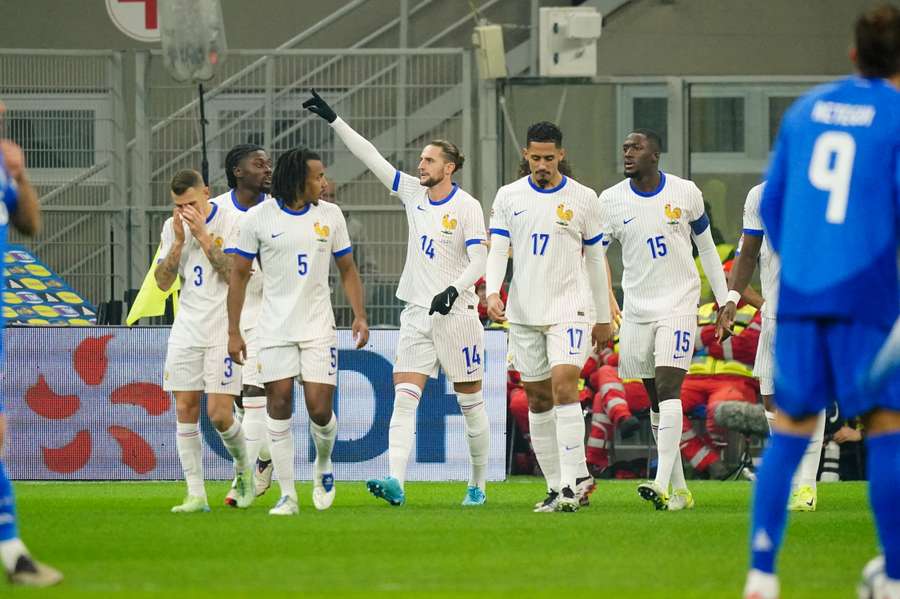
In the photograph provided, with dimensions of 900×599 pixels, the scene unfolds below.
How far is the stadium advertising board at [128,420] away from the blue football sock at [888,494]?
29.1ft

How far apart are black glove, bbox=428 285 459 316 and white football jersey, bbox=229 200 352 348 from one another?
2.47ft

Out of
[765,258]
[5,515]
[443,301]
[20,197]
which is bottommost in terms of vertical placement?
[5,515]

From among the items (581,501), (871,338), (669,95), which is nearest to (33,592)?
(871,338)

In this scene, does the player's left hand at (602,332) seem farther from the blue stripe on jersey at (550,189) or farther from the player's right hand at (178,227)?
the player's right hand at (178,227)

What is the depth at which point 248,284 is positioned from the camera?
1176 cm

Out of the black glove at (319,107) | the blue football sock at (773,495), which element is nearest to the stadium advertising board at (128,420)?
the black glove at (319,107)

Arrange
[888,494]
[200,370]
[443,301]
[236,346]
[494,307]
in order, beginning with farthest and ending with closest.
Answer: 1. [200,370]
2. [443,301]
3. [494,307]
4. [236,346]
5. [888,494]

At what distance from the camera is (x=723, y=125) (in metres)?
16.5

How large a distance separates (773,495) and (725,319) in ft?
16.7

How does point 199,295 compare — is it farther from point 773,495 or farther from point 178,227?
point 773,495

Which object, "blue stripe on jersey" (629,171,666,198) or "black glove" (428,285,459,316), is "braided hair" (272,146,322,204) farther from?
"blue stripe on jersey" (629,171,666,198)

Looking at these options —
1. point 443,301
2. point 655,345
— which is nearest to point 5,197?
point 443,301

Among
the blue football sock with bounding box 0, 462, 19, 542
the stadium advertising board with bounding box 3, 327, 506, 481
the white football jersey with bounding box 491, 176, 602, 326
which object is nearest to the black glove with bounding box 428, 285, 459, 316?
the white football jersey with bounding box 491, 176, 602, 326

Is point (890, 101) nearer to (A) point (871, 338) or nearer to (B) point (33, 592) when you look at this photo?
(A) point (871, 338)
